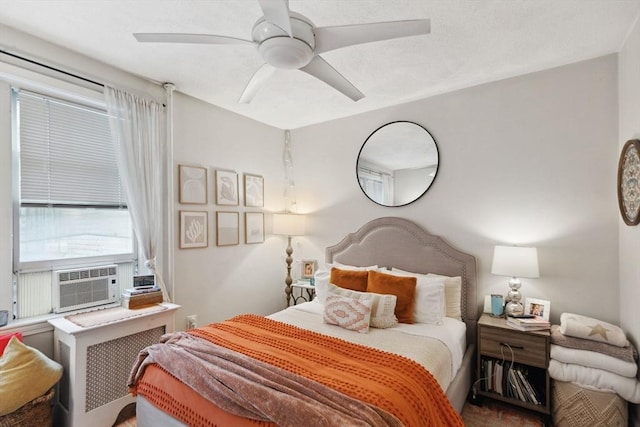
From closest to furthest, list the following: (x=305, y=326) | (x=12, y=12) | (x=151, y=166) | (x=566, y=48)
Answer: (x=12, y=12) < (x=566, y=48) < (x=305, y=326) < (x=151, y=166)

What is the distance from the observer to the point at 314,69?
1.71 meters

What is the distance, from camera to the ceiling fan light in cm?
141

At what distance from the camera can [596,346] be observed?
2092 mm

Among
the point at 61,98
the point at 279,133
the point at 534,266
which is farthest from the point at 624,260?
the point at 61,98

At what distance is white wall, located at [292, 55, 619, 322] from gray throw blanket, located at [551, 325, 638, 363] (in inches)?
15.3

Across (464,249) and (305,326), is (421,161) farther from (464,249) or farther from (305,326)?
(305,326)

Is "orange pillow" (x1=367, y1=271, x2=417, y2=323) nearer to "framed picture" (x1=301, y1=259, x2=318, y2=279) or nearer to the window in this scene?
"framed picture" (x1=301, y1=259, x2=318, y2=279)

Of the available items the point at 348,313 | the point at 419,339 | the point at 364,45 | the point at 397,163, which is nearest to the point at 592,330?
the point at 419,339

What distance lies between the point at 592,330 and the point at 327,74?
2.41 meters

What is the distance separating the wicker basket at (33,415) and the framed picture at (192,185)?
67.5 inches

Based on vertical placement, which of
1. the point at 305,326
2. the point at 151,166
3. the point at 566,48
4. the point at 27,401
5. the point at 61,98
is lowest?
the point at 27,401

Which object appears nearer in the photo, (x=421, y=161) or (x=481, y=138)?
(x=481, y=138)

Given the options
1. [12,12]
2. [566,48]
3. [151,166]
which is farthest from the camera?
[151,166]

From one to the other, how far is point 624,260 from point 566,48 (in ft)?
5.20
